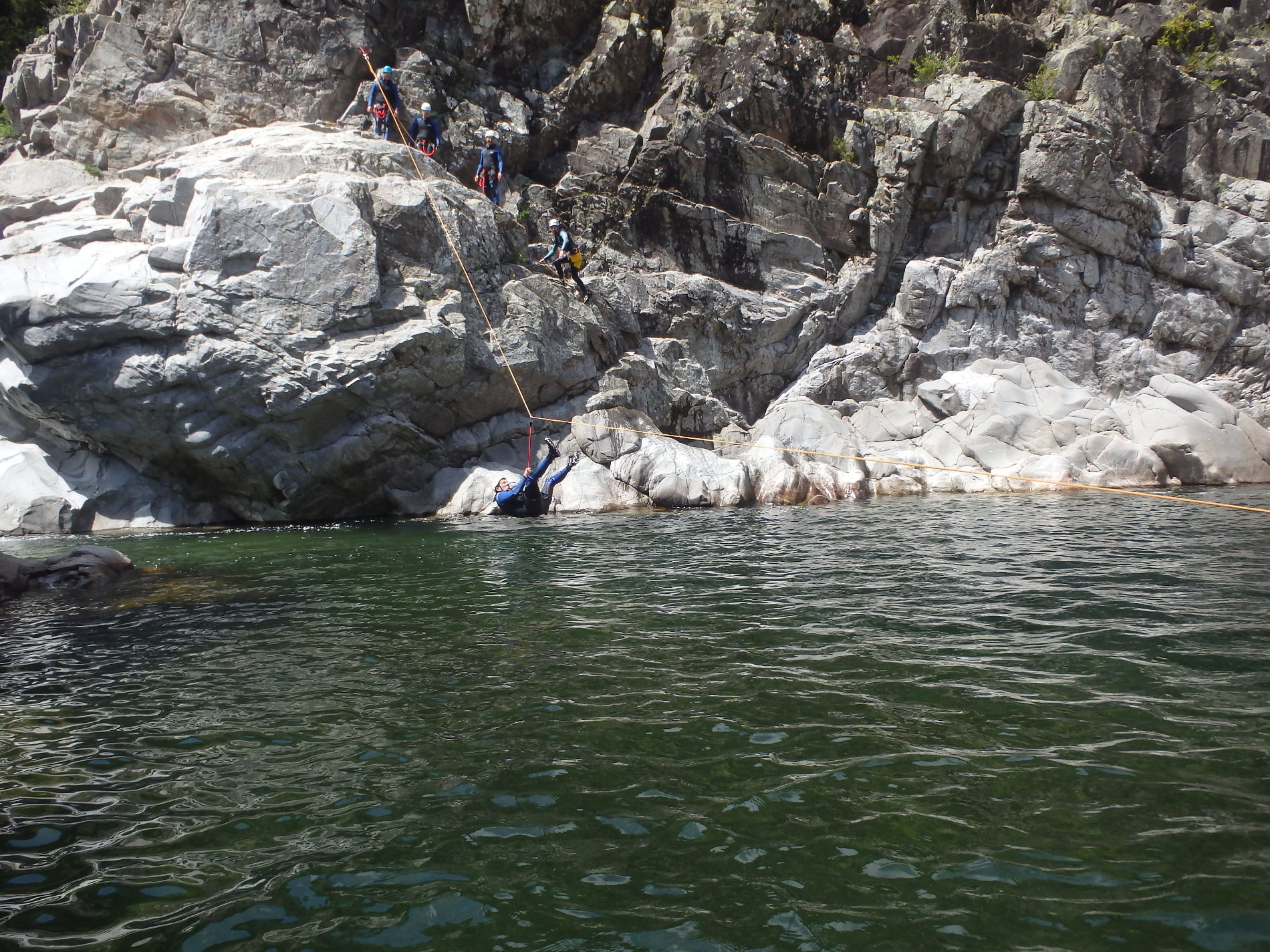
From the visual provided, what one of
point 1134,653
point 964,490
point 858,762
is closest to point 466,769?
point 858,762

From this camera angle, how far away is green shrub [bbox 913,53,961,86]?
108 ft

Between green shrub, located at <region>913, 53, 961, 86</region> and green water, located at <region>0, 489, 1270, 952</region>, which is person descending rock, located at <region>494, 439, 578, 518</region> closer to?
green water, located at <region>0, 489, 1270, 952</region>

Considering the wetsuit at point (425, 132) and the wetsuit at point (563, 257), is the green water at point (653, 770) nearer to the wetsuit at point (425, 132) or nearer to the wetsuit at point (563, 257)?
the wetsuit at point (563, 257)

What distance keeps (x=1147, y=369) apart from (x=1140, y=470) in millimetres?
9329

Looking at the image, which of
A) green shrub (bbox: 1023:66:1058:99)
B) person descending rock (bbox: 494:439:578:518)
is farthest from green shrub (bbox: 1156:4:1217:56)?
person descending rock (bbox: 494:439:578:518)

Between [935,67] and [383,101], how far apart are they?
78.3 feet

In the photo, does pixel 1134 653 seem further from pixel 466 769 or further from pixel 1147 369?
pixel 1147 369

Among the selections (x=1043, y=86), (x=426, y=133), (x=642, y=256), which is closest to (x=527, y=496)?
(x=642, y=256)

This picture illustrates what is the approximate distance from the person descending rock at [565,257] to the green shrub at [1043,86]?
2282 centimetres

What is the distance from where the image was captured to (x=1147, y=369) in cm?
Answer: 3045

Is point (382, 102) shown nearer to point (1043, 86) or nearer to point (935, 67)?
point (935, 67)

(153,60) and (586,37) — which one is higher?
(586,37)

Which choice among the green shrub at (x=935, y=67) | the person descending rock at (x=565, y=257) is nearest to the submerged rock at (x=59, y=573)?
the person descending rock at (x=565, y=257)

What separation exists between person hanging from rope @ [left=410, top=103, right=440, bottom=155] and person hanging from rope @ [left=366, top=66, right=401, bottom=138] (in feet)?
2.65
